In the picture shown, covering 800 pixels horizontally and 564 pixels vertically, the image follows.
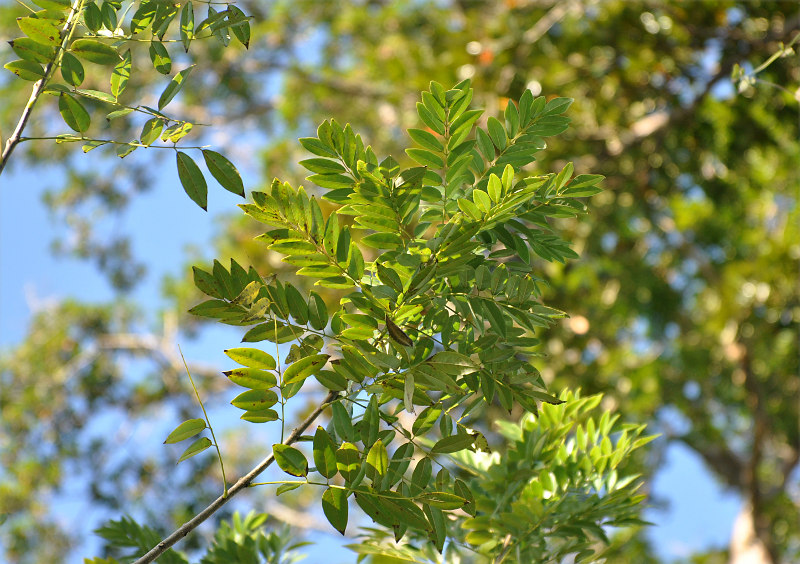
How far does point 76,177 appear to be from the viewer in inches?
230

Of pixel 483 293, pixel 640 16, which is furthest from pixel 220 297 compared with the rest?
pixel 640 16

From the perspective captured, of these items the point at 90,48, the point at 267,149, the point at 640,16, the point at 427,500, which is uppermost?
the point at 267,149

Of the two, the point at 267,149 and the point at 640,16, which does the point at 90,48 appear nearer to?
the point at 640,16

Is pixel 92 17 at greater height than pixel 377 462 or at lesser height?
greater

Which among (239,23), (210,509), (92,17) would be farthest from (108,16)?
(210,509)

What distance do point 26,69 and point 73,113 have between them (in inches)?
2.1

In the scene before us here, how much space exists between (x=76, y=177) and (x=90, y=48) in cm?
573

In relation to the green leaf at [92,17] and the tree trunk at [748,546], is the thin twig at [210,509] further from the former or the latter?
the tree trunk at [748,546]

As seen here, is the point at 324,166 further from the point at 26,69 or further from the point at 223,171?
the point at 26,69

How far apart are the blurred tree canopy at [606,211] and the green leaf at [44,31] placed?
1818 millimetres

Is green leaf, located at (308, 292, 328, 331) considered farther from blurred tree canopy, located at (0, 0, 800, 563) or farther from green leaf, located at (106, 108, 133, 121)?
blurred tree canopy, located at (0, 0, 800, 563)

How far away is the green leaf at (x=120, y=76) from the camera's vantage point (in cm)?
65

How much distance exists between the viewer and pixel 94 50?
66 centimetres

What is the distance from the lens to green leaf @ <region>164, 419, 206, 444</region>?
0.58m
